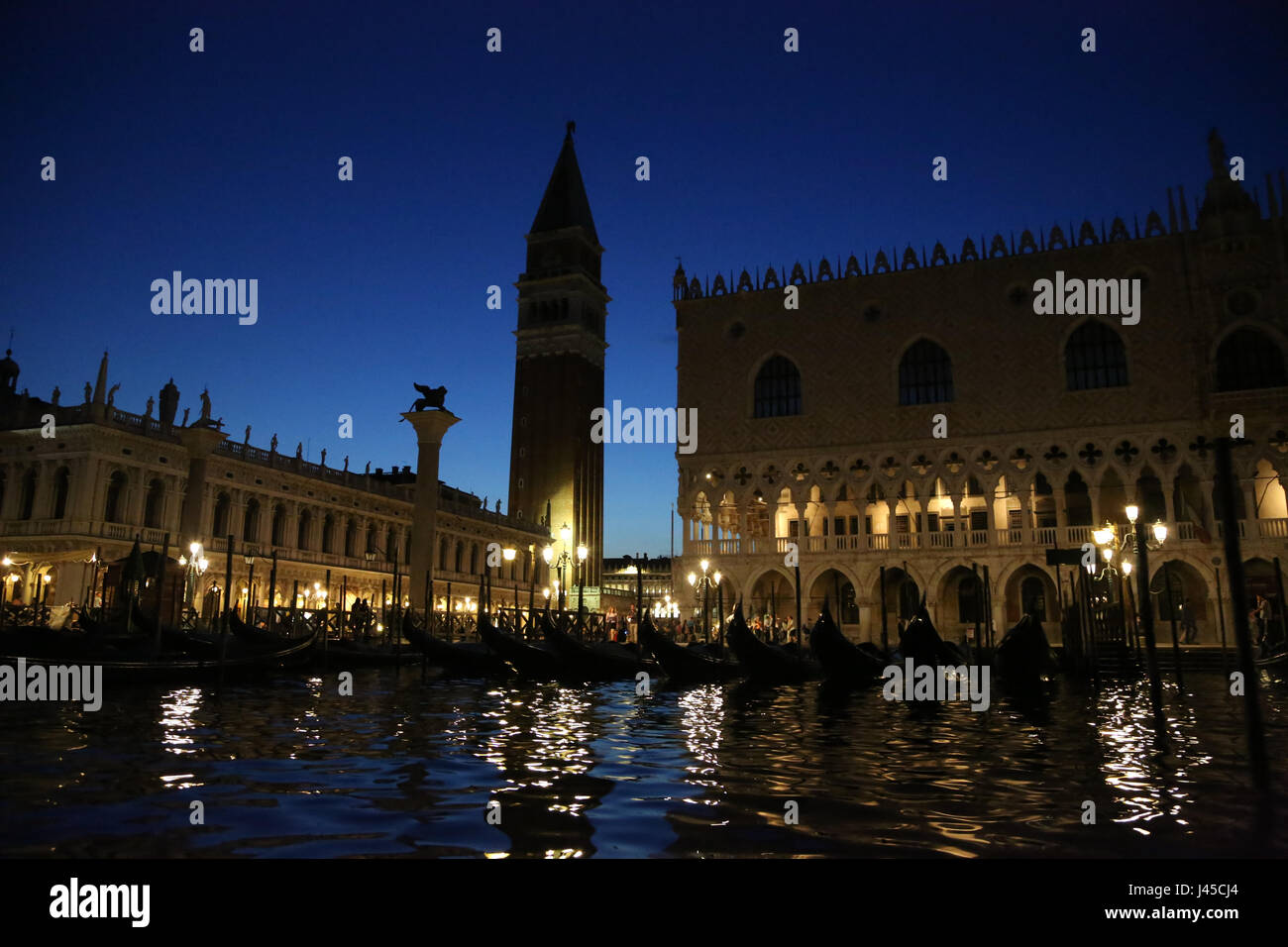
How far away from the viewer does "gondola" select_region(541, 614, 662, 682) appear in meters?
16.0

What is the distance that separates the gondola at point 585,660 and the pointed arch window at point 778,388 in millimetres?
14675

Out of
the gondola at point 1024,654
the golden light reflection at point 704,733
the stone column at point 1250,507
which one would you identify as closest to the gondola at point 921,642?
the gondola at point 1024,654

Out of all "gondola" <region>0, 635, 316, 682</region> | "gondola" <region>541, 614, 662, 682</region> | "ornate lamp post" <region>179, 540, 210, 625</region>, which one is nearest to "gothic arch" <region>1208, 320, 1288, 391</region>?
"gondola" <region>541, 614, 662, 682</region>

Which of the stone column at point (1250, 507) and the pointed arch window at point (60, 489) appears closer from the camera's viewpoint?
the stone column at point (1250, 507)

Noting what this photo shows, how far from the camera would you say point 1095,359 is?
87.4ft

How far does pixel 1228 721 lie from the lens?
30.4 feet

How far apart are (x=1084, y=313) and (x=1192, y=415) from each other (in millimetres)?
4271

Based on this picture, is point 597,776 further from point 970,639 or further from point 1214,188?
point 1214,188

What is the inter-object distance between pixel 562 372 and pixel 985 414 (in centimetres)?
2843

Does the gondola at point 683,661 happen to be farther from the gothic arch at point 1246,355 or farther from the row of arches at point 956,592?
the gothic arch at point 1246,355

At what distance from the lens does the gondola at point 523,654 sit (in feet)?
52.2

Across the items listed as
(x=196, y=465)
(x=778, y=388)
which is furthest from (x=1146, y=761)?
(x=196, y=465)
